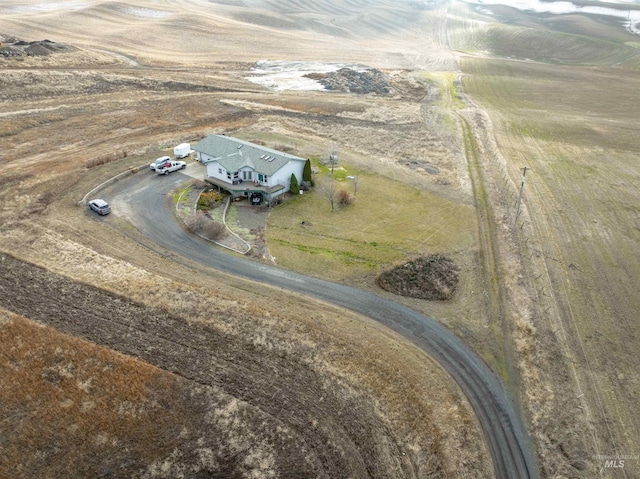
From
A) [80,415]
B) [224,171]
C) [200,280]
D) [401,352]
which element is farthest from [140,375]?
[224,171]

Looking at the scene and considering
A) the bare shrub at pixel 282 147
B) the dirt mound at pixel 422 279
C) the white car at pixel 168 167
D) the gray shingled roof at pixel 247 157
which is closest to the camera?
the dirt mound at pixel 422 279

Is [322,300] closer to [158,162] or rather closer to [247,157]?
[247,157]

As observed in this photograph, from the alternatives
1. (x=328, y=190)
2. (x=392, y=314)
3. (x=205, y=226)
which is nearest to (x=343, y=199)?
(x=328, y=190)

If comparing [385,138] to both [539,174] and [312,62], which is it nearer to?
[539,174]

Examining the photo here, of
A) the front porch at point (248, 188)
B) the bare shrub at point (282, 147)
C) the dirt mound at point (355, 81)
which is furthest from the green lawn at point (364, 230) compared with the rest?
the dirt mound at point (355, 81)

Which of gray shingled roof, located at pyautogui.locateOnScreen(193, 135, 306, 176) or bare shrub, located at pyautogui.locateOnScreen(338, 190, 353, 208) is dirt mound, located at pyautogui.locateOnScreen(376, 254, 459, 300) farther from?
gray shingled roof, located at pyautogui.locateOnScreen(193, 135, 306, 176)

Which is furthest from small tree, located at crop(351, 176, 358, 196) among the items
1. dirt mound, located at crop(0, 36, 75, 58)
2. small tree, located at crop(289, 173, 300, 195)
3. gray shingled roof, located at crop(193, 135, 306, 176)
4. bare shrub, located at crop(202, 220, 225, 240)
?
dirt mound, located at crop(0, 36, 75, 58)

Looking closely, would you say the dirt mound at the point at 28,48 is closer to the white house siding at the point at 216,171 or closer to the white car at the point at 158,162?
the white car at the point at 158,162
